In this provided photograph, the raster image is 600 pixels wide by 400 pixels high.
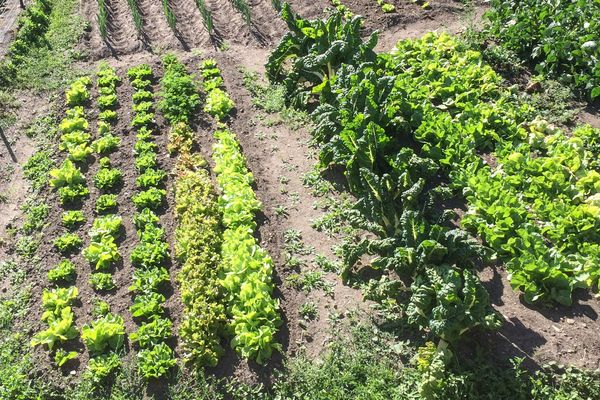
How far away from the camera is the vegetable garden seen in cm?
655

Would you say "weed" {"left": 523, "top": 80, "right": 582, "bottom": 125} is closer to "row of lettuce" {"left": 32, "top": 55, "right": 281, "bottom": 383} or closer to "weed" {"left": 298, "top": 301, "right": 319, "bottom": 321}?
"row of lettuce" {"left": 32, "top": 55, "right": 281, "bottom": 383}

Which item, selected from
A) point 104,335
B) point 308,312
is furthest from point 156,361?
point 308,312

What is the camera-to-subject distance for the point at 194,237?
25.6 ft

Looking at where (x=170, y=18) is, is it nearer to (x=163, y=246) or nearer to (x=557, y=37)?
(x=163, y=246)

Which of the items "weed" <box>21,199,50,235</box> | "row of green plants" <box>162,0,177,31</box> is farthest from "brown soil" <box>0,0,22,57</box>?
"weed" <box>21,199,50,235</box>

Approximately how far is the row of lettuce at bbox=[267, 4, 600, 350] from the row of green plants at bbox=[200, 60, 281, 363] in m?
1.15

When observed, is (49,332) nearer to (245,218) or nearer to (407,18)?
(245,218)

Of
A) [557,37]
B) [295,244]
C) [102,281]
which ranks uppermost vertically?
[557,37]

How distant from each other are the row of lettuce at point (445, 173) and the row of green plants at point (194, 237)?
177 centimetres

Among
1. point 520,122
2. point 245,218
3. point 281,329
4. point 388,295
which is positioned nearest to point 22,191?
point 245,218

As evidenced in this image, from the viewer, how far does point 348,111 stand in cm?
883

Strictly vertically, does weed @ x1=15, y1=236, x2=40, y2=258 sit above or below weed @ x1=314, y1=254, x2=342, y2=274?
above

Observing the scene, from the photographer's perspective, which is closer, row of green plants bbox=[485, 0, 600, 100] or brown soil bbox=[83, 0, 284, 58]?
row of green plants bbox=[485, 0, 600, 100]

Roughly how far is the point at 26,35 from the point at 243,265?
29.6ft
